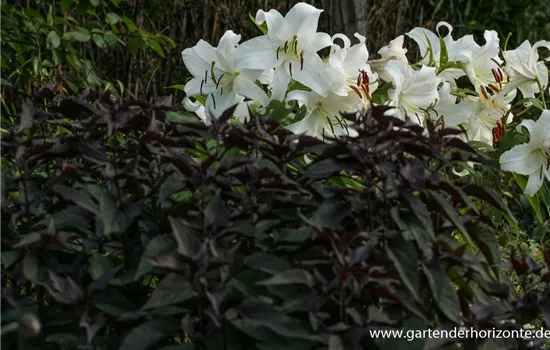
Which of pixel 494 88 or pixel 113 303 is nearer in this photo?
pixel 113 303

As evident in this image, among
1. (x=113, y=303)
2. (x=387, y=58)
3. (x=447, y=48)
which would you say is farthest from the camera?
(x=447, y=48)

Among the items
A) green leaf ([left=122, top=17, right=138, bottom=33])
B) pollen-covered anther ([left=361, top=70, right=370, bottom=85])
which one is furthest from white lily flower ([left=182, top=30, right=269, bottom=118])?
green leaf ([left=122, top=17, right=138, bottom=33])

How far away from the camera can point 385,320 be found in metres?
1.42

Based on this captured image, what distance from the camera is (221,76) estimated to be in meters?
2.34

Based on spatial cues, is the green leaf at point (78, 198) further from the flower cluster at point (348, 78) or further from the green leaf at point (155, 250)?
the flower cluster at point (348, 78)

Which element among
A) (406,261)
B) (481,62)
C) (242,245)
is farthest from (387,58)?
(406,261)

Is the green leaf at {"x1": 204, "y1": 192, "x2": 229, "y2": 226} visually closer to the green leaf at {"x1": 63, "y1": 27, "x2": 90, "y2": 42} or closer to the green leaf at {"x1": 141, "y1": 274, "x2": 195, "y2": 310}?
the green leaf at {"x1": 141, "y1": 274, "x2": 195, "y2": 310}

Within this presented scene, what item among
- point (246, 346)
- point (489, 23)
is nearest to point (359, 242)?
point (246, 346)

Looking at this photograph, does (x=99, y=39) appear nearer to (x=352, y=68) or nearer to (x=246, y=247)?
(x=352, y=68)

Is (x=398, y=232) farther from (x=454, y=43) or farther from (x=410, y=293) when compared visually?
(x=454, y=43)

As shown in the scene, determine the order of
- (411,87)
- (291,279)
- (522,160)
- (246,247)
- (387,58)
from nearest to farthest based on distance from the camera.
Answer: (291,279), (246,247), (411,87), (522,160), (387,58)

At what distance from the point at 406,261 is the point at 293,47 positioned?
92cm

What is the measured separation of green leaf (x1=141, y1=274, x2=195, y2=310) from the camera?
1441 millimetres

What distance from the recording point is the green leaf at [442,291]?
1.49 metres
